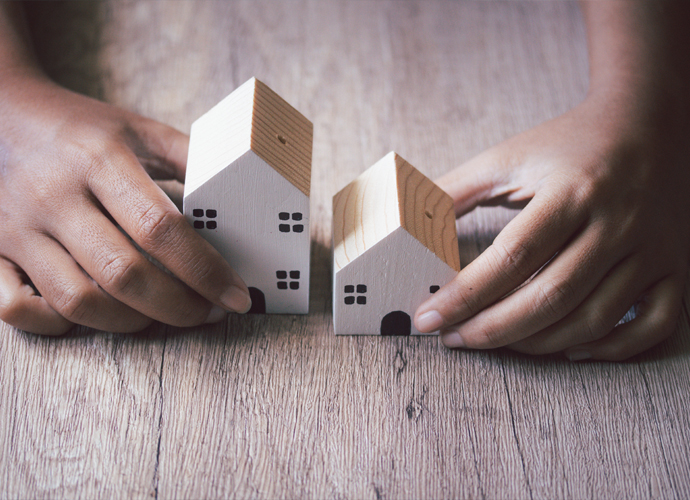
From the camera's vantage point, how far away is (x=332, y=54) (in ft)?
4.57

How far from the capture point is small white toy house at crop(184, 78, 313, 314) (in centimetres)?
78

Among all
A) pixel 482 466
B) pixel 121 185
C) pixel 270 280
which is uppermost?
pixel 121 185

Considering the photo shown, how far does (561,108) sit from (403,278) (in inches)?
27.1

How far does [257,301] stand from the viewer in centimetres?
91

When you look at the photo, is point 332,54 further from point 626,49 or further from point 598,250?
point 598,250

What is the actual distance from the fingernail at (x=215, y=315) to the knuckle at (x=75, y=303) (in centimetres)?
17

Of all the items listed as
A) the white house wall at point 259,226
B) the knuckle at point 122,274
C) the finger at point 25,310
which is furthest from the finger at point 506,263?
the finger at point 25,310

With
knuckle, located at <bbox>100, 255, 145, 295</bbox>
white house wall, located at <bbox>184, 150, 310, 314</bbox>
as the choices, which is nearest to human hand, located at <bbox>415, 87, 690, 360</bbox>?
white house wall, located at <bbox>184, 150, 310, 314</bbox>

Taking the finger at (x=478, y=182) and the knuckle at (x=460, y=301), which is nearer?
the knuckle at (x=460, y=301)

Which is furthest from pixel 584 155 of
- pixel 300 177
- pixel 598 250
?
pixel 300 177

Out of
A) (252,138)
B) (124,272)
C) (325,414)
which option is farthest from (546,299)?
(124,272)

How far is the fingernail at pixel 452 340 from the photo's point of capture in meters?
0.86

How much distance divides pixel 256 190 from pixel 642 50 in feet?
2.55

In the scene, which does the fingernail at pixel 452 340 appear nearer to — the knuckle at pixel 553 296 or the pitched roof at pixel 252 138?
the knuckle at pixel 553 296
